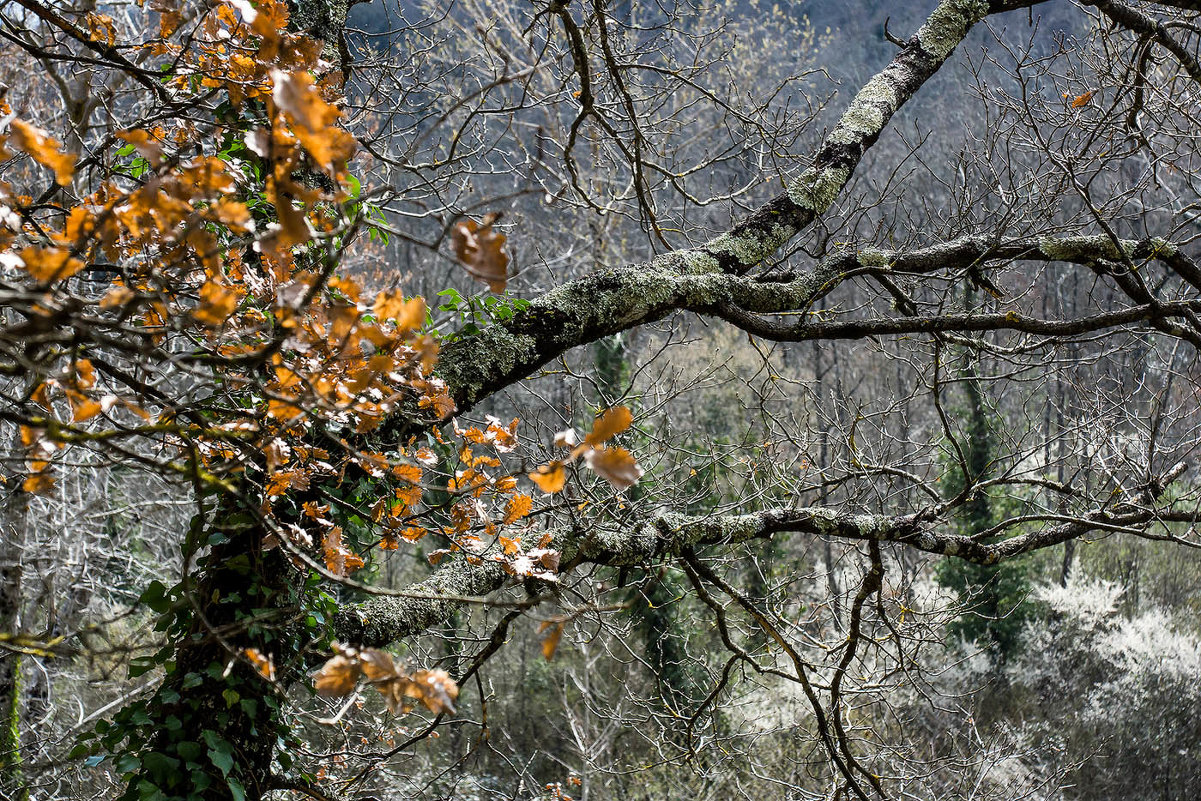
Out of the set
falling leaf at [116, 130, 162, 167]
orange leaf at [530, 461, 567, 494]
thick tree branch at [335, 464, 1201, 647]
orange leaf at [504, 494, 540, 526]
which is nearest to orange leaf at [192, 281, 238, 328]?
falling leaf at [116, 130, 162, 167]

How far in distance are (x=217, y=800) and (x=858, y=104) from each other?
9.99 feet

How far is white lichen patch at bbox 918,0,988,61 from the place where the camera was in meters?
3.17

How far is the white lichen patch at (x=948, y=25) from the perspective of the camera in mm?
3168

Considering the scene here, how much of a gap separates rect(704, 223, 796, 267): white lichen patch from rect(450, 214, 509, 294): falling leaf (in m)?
1.80

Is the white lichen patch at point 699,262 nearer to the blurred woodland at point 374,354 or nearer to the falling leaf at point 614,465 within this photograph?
the blurred woodland at point 374,354

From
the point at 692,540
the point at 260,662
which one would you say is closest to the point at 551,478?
the point at 260,662

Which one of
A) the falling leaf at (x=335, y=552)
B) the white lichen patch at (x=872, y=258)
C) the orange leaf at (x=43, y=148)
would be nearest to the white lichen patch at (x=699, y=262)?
the white lichen patch at (x=872, y=258)

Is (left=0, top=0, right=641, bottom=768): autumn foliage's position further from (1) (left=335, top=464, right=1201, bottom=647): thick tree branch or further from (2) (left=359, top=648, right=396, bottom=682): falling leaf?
(1) (left=335, top=464, right=1201, bottom=647): thick tree branch

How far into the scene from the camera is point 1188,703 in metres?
9.59

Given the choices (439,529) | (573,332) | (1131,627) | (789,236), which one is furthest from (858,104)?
(1131,627)

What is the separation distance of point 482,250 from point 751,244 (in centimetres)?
191

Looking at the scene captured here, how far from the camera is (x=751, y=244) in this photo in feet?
9.06

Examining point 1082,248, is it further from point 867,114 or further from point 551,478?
point 551,478

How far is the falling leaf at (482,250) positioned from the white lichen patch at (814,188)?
6.96 feet
